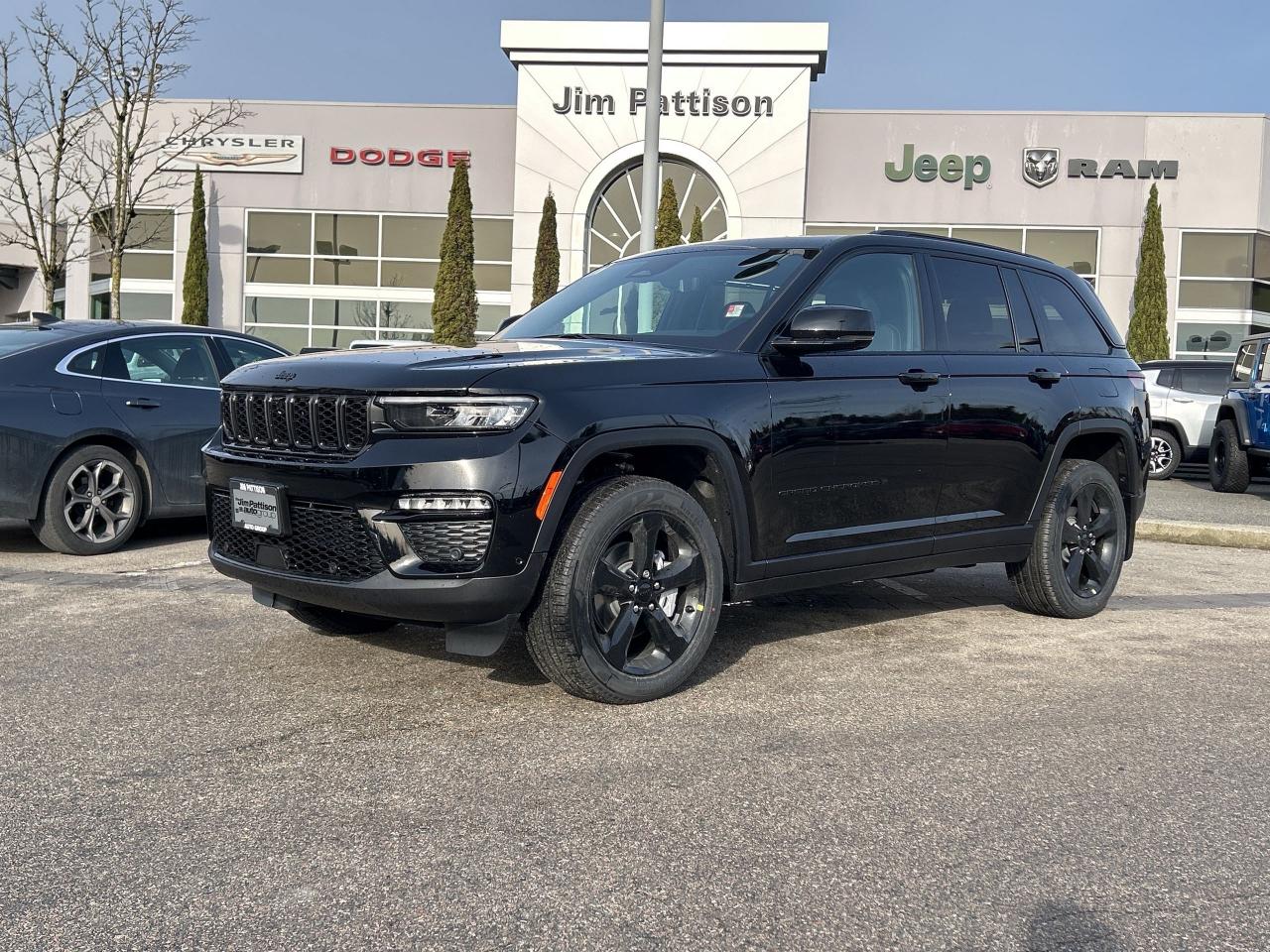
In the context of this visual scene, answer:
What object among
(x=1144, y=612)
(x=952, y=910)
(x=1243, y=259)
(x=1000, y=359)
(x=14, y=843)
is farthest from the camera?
(x=1243, y=259)

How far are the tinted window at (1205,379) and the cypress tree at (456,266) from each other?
15.7 meters

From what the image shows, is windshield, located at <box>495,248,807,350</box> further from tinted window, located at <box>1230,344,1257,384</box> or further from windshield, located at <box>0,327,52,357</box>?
tinted window, located at <box>1230,344,1257,384</box>

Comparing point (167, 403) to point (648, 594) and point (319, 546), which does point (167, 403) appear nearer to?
point (319, 546)

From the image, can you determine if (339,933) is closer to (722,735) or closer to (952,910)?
(952,910)

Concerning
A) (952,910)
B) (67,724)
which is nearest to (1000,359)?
(952,910)

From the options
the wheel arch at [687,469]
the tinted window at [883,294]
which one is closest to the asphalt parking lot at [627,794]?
the wheel arch at [687,469]

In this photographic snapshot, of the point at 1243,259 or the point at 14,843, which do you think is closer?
the point at 14,843

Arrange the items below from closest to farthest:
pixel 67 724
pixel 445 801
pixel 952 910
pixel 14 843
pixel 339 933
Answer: pixel 339 933, pixel 952 910, pixel 14 843, pixel 445 801, pixel 67 724

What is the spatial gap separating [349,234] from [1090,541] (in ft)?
82.7

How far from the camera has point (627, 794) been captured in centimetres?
324

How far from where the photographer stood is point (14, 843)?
2830 millimetres

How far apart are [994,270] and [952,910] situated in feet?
12.6

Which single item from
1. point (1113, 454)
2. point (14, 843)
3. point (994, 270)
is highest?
point (994, 270)

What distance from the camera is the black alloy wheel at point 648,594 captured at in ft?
13.3
